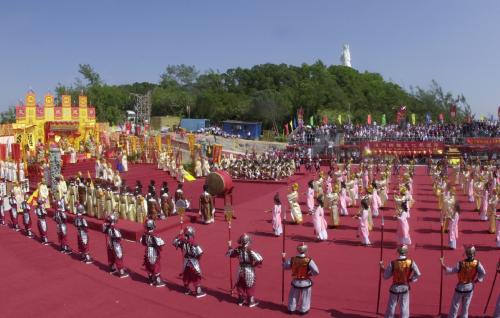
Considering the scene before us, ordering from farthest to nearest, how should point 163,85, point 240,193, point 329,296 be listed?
point 163,85, point 240,193, point 329,296

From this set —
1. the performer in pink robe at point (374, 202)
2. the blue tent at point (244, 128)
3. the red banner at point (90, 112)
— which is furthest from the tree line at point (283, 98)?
the performer in pink robe at point (374, 202)

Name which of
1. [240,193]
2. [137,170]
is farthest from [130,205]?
[137,170]

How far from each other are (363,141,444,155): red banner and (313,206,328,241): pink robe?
22993mm

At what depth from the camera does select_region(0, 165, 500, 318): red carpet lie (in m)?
8.29

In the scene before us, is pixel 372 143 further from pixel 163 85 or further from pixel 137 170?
pixel 163 85

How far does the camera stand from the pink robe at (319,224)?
12578mm

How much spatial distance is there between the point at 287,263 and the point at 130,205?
28.7 feet

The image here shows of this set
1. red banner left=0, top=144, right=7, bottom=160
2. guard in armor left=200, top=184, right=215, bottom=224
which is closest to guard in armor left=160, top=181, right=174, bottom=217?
guard in armor left=200, top=184, right=215, bottom=224

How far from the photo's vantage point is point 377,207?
16047mm

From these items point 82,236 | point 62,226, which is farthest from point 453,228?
point 62,226

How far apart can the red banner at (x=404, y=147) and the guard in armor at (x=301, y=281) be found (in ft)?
92.0

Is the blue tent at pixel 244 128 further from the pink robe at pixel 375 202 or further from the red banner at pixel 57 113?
the pink robe at pixel 375 202

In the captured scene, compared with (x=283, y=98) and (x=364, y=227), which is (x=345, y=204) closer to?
(x=364, y=227)

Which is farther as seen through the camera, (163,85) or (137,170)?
(163,85)
